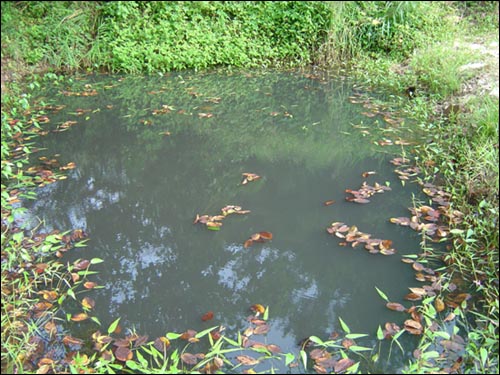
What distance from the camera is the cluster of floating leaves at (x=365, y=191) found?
3529 millimetres

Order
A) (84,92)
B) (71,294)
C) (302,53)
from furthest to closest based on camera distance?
(302,53) → (84,92) → (71,294)

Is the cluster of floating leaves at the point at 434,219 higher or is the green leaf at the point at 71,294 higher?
the cluster of floating leaves at the point at 434,219

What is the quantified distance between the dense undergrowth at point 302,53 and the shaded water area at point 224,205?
35cm

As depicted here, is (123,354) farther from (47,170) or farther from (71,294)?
(47,170)

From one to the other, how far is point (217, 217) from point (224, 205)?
211mm

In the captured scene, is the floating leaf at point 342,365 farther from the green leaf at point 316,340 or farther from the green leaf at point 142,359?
the green leaf at point 142,359

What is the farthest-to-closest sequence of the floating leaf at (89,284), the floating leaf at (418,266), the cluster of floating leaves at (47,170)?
the cluster of floating leaves at (47,170) → the floating leaf at (418,266) → the floating leaf at (89,284)

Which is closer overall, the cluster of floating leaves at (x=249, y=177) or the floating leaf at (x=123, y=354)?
the floating leaf at (x=123, y=354)

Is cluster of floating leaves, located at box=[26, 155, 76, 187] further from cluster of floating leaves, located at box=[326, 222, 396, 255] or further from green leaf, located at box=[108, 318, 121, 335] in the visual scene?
cluster of floating leaves, located at box=[326, 222, 396, 255]

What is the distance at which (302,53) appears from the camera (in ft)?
25.3

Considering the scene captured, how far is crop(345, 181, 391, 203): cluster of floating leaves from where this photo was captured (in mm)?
3529

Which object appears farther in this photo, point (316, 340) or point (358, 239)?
point (358, 239)

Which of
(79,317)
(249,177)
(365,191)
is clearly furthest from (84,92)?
(79,317)

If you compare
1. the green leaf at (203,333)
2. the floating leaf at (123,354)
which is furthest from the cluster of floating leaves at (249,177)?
the floating leaf at (123,354)
